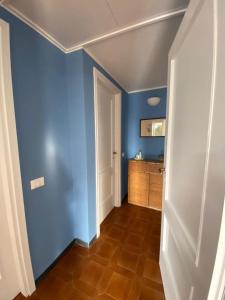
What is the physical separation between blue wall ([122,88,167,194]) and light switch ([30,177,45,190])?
1804 mm

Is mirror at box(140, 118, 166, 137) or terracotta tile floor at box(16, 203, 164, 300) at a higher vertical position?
mirror at box(140, 118, 166, 137)

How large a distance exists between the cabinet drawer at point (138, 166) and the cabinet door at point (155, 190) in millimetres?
160

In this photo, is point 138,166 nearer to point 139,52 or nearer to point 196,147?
point 139,52

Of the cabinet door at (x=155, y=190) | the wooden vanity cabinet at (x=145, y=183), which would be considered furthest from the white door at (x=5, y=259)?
the cabinet door at (x=155, y=190)

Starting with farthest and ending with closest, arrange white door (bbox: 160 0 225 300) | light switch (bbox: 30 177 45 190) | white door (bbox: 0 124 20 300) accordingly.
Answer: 1. light switch (bbox: 30 177 45 190)
2. white door (bbox: 0 124 20 300)
3. white door (bbox: 160 0 225 300)

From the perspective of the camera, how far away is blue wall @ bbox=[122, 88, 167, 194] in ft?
8.84

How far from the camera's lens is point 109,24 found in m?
1.12

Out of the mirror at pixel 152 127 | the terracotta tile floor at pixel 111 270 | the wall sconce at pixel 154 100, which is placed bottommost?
the terracotta tile floor at pixel 111 270

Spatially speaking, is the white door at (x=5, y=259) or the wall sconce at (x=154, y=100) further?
the wall sconce at (x=154, y=100)

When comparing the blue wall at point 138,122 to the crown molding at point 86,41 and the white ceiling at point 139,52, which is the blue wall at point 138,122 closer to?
the white ceiling at point 139,52

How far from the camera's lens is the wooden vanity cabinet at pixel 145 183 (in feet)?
7.84

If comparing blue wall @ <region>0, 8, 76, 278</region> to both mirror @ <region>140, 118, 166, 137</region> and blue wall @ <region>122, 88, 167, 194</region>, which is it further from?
mirror @ <region>140, 118, 166, 137</region>

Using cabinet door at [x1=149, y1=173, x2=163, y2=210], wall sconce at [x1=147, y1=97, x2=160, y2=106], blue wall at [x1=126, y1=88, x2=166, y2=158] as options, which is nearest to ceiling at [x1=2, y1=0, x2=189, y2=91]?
wall sconce at [x1=147, y1=97, x2=160, y2=106]

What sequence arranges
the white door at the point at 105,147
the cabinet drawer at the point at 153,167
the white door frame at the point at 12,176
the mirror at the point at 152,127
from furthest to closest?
the mirror at the point at 152,127
the cabinet drawer at the point at 153,167
the white door at the point at 105,147
the white door frame at the point at 12,176
